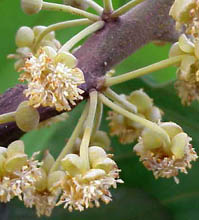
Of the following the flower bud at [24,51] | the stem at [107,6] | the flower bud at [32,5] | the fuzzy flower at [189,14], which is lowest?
the fuzzy flower at [189,14]

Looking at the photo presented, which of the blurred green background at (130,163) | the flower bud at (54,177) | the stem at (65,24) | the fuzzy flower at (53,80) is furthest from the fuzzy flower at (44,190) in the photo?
the blurred green background at (130,163)

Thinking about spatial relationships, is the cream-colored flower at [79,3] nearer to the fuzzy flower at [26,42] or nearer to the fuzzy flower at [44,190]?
the fuzzy flower at [26,42]

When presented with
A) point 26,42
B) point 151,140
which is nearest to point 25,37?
point 26,42

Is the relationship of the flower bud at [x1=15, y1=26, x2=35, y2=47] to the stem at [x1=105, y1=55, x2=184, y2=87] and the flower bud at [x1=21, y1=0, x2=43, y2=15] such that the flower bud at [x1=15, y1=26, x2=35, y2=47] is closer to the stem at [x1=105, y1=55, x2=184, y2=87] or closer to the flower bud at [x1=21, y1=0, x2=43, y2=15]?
the flower bud at [x1=21, y1=0, x2=43, y2=15]

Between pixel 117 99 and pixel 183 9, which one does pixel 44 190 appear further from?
pixel 183 9

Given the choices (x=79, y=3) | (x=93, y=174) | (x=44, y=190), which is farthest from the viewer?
(x=79, y=3)

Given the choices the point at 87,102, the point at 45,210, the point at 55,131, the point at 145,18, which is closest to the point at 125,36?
the point at 145,18
